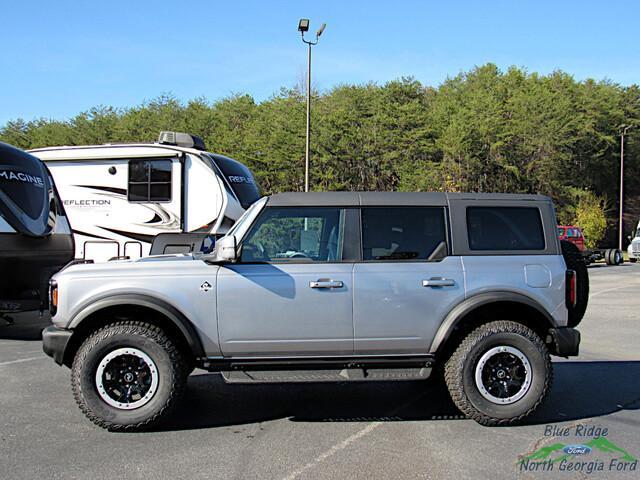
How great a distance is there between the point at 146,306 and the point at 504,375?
3.07 meters

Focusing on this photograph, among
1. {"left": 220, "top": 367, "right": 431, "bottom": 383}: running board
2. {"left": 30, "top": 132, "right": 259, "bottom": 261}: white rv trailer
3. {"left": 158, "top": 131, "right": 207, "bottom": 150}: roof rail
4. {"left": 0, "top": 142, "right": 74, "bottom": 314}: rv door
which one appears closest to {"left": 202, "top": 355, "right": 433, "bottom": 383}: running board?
{"left": 220, "top": 367, "right": 431, "bottom": 383}: running board

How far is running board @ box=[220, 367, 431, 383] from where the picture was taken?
16.4ft

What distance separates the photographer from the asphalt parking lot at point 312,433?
4.27m

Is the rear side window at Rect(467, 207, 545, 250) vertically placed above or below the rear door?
above

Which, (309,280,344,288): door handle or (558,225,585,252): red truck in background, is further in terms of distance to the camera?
(558,225,585,252): red truck in background

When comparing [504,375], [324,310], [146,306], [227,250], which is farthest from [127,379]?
[504,375]

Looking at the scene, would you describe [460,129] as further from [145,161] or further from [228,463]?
[228,463]

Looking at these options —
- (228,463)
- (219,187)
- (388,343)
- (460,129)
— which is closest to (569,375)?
(388,343)

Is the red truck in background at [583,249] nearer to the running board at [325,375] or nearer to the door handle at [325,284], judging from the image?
the running board at [325,375]

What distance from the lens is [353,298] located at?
16.7 feet

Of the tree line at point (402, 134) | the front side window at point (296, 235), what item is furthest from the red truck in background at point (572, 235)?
the front side window at point (296, 235)

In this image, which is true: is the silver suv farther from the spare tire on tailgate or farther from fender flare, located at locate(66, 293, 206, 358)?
the spare tire on tailgate

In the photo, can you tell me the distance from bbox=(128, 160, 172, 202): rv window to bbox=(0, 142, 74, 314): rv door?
305 centimetres

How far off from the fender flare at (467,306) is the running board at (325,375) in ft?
0.92
